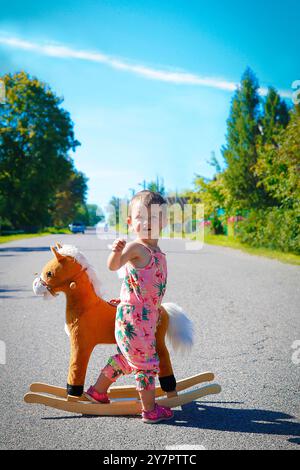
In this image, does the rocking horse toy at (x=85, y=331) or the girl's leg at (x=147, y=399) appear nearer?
the girl's leg at (x=147, y=399)

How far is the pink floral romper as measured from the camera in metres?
3.30

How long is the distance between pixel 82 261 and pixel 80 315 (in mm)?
374

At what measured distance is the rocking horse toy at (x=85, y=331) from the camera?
3.48 m

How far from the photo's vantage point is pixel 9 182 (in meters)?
51.6

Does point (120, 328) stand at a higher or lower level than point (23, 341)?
higher

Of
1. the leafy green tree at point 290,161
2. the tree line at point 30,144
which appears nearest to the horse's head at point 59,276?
the leafy green tree at point 290,161

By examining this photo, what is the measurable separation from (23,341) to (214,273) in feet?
26.3

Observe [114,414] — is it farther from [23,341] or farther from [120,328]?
[23,341]

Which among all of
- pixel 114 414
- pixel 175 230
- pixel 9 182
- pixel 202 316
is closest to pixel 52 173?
pixel 9 182

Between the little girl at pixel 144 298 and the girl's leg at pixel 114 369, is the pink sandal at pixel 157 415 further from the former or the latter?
the girl's leg at pixel 114 369

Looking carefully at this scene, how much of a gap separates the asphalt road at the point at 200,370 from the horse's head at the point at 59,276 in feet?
2.77

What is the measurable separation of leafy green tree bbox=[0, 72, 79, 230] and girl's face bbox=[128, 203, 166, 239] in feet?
157

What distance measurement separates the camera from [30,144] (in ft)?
162

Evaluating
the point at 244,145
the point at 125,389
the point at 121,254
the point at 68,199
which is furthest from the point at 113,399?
the point at 68,199
